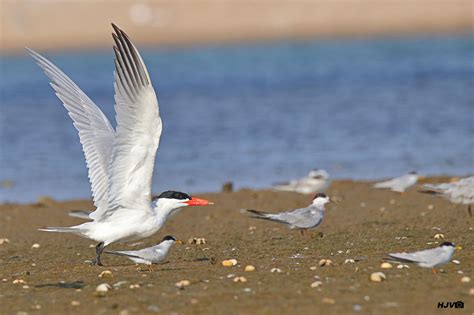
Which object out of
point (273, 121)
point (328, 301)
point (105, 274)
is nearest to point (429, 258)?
point (328, 301)

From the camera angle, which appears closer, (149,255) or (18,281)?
(18,281)

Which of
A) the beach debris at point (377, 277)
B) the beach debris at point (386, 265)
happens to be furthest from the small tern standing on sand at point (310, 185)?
the beach debris at point (377, 277)

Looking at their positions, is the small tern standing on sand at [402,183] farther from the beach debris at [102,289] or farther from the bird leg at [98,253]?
the beach debris at [102,289]

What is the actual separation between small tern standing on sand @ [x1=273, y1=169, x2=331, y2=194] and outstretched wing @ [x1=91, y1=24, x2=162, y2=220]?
5179 mm

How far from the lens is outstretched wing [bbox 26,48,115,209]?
9.00m

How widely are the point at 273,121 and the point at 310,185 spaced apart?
8704 millimetres

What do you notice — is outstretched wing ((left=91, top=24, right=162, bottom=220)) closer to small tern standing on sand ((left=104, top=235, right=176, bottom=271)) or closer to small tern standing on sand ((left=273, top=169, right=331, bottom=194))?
small tern standing on sand ((left=104, top=235, right=176, bottom=271))

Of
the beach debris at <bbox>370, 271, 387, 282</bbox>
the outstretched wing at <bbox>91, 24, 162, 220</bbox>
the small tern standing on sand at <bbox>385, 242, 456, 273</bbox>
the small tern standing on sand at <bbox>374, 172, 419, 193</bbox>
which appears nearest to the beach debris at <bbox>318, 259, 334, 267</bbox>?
the small tern standing on sand at <bbox>385, 242, 456, 273</bbox>

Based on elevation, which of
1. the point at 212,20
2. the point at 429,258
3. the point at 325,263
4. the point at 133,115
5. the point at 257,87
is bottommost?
the point at 257,87

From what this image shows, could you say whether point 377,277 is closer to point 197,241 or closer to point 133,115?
point 133,115

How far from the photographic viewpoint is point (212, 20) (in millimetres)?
59531

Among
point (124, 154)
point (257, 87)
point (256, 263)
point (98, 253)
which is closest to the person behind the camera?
point (124, 154)

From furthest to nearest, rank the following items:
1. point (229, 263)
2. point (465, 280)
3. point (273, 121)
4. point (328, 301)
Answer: point (273, 121) < point (229, 263) < point (465, 280) < point (328, 301)

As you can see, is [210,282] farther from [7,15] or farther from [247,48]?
[7,15]
